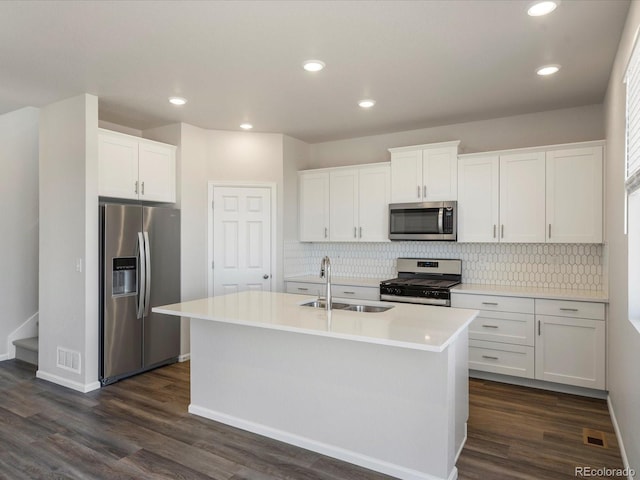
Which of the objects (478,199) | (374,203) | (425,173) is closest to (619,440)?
(478,199)

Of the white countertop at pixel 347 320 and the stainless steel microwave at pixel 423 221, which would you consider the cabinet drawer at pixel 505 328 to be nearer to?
the stainless steel microwave at pixel 423 221

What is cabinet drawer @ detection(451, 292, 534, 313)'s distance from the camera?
3.90m

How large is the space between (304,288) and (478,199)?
2238 mm

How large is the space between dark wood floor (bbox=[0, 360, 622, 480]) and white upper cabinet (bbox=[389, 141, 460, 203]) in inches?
80.9

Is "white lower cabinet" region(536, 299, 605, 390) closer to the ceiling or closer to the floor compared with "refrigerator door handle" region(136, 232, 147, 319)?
closer to the floor

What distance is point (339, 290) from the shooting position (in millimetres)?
4980

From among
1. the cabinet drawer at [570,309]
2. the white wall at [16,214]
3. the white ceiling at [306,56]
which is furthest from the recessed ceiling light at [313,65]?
the white wall at [16,214]

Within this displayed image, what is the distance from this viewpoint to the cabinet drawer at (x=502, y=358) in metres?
3.89

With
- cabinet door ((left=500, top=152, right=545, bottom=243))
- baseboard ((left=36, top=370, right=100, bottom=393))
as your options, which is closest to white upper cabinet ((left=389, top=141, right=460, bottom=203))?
cabinet door ((left=500, top=152, right=545, bottom=243))

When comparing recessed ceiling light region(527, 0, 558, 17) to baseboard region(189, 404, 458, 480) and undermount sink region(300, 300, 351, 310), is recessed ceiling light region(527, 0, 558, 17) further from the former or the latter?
baseboard region(189, 404, 458, 480)

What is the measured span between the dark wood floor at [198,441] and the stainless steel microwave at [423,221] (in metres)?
Answer: 1.60

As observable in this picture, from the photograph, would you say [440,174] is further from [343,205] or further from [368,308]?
[368,308]

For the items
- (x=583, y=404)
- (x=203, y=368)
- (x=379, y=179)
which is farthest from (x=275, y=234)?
(x=583, y=404)

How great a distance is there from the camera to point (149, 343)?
4.33 meters
